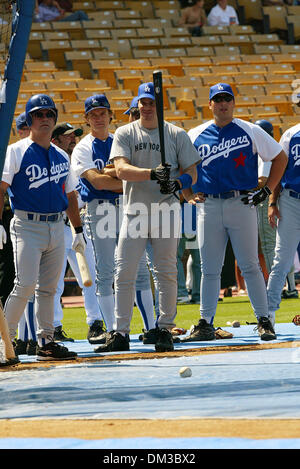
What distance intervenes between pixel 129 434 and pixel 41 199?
124 inches

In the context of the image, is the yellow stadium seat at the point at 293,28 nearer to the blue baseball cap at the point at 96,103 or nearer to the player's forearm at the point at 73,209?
the blue baseball cap at the point at 96,103

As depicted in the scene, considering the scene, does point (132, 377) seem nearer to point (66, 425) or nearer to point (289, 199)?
point (66, 425)

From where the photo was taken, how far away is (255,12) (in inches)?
960

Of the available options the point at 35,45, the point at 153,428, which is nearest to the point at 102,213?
the point at 153,428

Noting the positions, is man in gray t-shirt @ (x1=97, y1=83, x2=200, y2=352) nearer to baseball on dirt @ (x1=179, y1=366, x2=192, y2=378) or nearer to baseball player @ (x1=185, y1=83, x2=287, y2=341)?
baseball player @ (x1=185, y1=83, x2=287, y2=341)

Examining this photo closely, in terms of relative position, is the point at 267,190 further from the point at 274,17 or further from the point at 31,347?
the point at 274,17

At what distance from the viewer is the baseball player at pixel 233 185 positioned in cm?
723

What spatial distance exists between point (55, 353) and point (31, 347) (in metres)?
0.73

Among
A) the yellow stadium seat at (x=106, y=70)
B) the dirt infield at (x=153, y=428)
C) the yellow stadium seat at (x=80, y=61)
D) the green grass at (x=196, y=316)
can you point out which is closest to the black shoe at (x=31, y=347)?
the green grass at (x=196, y=316)

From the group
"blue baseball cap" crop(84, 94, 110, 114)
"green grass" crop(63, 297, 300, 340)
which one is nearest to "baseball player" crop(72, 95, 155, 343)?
"blue baseball cap" crop(84, 94, 110, 114)

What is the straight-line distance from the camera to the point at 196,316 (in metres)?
10.2

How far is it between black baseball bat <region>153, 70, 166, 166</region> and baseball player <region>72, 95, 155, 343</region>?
1090 mm

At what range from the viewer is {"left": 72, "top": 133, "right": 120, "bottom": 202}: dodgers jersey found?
7.43 m

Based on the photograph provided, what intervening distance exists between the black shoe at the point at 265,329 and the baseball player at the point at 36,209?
1672 mm
